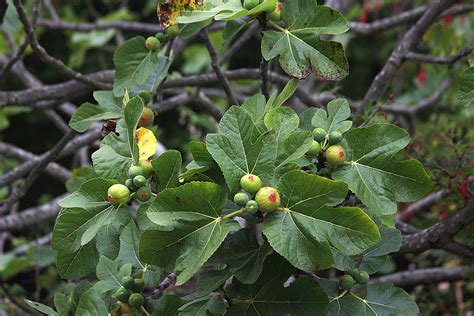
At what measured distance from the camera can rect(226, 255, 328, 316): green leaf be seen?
40.1 inches

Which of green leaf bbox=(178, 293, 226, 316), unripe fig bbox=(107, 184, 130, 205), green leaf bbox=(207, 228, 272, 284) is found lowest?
green leaf bbox=(178, 293, 226, 316)

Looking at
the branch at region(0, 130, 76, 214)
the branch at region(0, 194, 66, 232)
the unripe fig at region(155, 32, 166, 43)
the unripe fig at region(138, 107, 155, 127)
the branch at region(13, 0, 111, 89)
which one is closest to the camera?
the unripe fig at region(138, 107, 155, 127)

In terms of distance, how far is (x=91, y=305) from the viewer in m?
1.09

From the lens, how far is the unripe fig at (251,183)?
3.05 feet

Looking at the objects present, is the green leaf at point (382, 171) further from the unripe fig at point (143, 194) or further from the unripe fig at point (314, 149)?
the unripe fig at point (143, 194)

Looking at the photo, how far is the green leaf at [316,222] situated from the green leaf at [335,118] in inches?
6.9

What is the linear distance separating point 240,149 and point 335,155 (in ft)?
0.49

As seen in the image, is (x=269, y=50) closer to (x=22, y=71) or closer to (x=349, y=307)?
(x=349, y=307)

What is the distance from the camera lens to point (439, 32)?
289 centimetres

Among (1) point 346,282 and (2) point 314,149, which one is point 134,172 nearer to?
(2) point 314,149

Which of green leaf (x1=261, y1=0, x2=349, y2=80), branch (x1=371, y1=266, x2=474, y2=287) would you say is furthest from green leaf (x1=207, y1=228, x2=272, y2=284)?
branch (x1=371, y1=266, x2=474, y2=287)

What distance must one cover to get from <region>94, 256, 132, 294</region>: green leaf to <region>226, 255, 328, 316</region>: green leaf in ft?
0.67

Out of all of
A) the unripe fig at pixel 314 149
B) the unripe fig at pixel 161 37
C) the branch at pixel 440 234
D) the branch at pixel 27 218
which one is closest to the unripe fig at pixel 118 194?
the unripe fig at pixel 314 149

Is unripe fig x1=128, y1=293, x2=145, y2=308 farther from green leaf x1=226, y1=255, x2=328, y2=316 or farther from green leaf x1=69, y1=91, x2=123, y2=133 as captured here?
Answer: green leaf x1=69, y1=91, x2=123, y2=133
